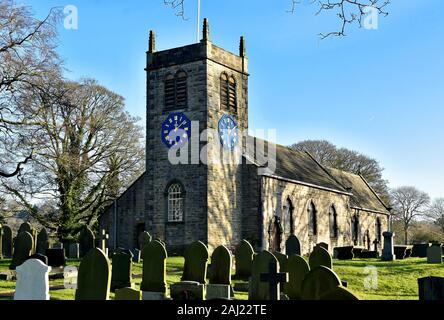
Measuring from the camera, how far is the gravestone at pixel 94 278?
10156 millimetres

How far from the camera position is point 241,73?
31703 millimetres

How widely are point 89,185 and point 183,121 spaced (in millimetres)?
9758

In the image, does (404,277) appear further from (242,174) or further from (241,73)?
(241,73)

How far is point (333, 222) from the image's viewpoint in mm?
39531

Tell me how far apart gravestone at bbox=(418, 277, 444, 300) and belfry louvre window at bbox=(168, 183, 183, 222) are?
19.9 meters

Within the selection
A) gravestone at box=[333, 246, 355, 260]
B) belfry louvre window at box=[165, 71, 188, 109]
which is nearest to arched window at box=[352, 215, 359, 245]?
gravestone at box=[333, 246, 355, 260]

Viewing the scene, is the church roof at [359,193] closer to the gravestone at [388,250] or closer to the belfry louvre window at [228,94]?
the gravestone at [388,250]

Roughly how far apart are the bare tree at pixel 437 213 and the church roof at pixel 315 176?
2041 cm

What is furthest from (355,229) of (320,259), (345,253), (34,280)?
(34,280)

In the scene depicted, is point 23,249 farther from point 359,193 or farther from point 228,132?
point 359,193

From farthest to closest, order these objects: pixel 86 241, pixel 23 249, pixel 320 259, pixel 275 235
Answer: pixel 275 235
pixel 86 241
pixel 23 249
pixel 320 259

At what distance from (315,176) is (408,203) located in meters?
33.4

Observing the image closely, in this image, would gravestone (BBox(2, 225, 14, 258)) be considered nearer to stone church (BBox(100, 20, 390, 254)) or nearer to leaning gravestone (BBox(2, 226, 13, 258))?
leaning gravestone (BBox(2, 226, 13, 258))
